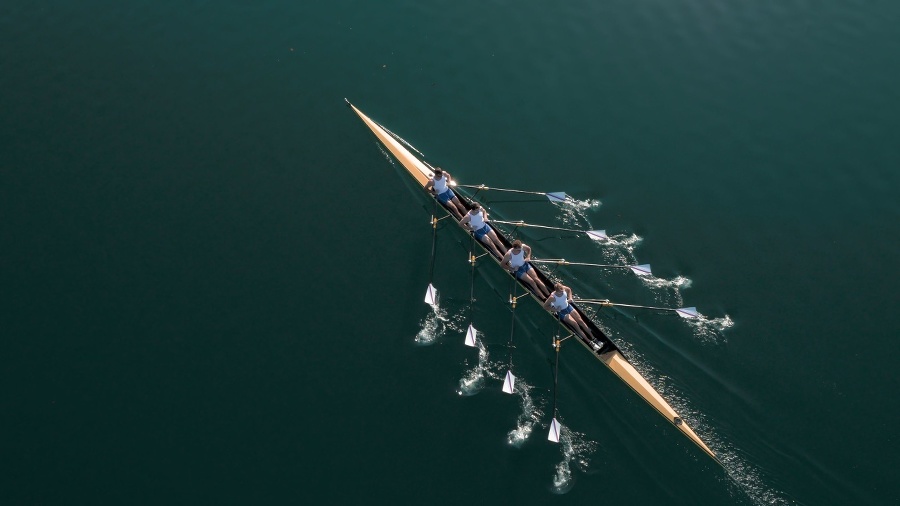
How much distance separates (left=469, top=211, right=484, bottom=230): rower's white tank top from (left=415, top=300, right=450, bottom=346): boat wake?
267 centimetres

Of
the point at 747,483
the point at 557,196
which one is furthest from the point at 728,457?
the point at 557,196

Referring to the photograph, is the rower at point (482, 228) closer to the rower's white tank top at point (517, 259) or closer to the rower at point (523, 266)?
the rower at point (523, 266)

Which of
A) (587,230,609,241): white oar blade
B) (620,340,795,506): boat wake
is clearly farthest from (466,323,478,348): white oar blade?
(587,230,609,241): white oar blade

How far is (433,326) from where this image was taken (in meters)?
21.3

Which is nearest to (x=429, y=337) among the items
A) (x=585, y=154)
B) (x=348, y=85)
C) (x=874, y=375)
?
(x=585, y=154)

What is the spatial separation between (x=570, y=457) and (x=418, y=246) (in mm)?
7761

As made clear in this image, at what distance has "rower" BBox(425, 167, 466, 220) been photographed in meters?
23.0

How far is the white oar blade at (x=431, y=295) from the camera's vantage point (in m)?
21.5

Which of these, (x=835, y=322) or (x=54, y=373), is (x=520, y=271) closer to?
(x=835, y=322)

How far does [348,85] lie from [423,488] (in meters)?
14.5

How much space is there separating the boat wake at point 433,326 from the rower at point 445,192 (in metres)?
3.20

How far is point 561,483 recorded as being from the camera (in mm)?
18984

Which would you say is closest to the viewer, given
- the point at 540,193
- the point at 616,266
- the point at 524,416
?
the point at 524,416

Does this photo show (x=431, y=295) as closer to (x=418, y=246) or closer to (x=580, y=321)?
(x=418, y=246)
